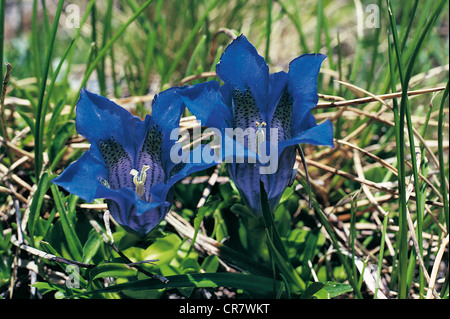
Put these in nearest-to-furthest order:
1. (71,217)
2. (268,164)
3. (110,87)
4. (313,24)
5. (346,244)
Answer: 1. (268,164)
2. (71,217)
3. (346,244)
4. (110,87)
5. (313,24)

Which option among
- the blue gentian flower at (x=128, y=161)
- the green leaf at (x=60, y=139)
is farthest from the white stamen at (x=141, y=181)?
the green leaf at (x=60, y=139)

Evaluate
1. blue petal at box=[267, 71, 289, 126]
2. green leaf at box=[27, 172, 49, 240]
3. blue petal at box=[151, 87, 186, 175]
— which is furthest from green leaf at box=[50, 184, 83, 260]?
blue petal at box=[267, 71, 289, 126]

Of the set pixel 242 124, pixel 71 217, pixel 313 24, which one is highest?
pixel 313 24

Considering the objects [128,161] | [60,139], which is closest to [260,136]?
[128,161]

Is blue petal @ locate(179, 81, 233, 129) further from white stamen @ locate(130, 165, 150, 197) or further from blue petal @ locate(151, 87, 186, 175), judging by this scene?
white stamen @ locate(130, 165, 150, 197)

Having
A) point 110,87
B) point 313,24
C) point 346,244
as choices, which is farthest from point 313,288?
point 313,24

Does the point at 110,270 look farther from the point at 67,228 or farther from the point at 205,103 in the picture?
the point at 205,103

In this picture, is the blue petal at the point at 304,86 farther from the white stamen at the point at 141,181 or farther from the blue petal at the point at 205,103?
the white stamen at the point at 141,181
